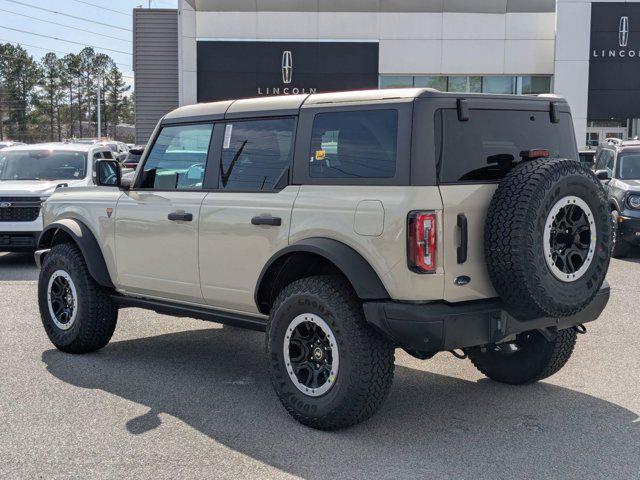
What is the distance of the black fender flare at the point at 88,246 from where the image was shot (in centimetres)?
687

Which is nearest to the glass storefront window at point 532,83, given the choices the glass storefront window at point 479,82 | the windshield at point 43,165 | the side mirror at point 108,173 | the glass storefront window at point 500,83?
the glass storefront window at point 479,82

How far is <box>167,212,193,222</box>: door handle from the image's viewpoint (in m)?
6.05

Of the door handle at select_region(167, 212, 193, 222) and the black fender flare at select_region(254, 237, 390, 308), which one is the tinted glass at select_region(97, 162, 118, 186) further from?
the black fender flare at select_region(254, 237, 390, 308)

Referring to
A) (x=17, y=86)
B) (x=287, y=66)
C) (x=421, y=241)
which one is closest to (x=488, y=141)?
(x=421, y=241)

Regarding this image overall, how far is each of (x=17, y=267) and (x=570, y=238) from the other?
10078mm

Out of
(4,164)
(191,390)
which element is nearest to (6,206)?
(4,164)

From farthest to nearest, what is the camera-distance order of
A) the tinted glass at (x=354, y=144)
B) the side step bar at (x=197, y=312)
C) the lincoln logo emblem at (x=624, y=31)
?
the lincoln logo emblem at (x=624, y=31), the side step bar at (x=197, y=312), the tinted glass at (x=354, y=144)

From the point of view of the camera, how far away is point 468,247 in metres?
4.84

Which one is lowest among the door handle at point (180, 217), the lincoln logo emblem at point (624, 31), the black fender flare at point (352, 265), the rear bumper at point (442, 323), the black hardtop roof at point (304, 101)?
the rear bumper at point (442, 323)

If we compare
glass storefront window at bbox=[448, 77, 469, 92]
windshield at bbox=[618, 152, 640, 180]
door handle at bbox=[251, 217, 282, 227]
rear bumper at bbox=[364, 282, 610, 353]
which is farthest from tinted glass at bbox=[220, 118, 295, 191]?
glass storefront window at bbox=[448, 77, 469, 92]

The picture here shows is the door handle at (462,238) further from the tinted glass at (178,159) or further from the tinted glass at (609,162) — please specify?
the tinted glass at (609,162)

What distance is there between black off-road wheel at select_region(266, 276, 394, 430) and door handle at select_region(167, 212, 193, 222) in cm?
111

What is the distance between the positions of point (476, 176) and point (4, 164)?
11227mm

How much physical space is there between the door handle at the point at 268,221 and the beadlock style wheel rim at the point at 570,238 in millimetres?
1695
